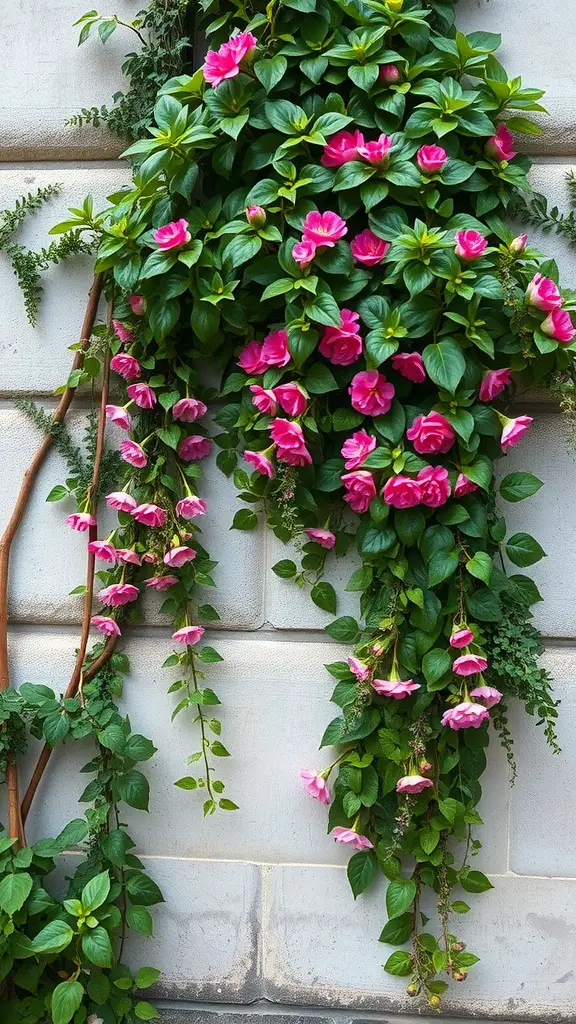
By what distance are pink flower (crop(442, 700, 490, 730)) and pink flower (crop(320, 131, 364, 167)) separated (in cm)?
116

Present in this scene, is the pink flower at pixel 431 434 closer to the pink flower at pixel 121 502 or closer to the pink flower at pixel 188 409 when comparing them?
the pink flower at pixel 188 409

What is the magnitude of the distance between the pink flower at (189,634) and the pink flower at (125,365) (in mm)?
594

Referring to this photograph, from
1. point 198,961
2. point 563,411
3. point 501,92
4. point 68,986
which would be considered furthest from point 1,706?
point 501,92

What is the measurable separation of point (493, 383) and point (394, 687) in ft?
2.23

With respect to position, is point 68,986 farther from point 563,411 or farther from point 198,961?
point 563,411

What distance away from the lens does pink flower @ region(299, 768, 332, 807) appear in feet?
5.57

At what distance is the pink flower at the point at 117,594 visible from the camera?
1728 millimetres

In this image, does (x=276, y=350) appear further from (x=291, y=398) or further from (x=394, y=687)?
(x=394, y=687)

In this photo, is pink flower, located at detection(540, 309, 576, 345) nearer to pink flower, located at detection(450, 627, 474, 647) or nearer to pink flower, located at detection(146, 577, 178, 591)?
pink flower, located at detection(450, 627, 474, 647)

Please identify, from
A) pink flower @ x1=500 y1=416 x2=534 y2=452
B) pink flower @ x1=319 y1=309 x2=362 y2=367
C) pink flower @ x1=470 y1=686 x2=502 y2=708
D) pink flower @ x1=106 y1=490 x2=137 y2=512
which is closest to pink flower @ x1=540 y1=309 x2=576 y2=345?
pink flower @ x1=500 y1=416 x2=534 y2=452

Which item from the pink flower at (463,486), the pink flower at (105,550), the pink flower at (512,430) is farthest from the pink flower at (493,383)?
the pink flower at (105,550)

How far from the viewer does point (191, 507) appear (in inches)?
66.1

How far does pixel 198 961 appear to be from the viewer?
184 centimetres

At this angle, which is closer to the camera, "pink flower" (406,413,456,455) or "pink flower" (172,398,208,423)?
"pink flower" (406,413,456,455)
